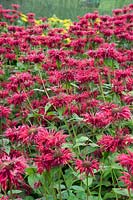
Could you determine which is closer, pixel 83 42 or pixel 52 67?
pixel 52 67

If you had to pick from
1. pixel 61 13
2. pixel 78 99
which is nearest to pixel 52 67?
pixel 78 99

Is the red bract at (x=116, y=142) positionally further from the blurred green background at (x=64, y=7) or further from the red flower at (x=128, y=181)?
the blurred green background at (x=64, y=7)

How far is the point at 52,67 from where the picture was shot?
2775 millimetres

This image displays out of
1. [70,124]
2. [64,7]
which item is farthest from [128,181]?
[64,7]

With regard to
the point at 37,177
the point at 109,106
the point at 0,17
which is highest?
the point at 0,17

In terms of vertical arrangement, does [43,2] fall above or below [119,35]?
above

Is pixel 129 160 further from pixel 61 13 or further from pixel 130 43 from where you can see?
pixel 61 13

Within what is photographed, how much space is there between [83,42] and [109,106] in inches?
56.1

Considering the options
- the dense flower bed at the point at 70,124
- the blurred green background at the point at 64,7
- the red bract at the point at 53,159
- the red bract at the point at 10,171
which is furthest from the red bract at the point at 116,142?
the blurred green background at the point at 64,7

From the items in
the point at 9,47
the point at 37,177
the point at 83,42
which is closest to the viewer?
the point at 37,177

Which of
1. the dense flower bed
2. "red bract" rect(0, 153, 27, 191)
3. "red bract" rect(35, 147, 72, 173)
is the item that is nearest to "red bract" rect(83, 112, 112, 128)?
the dense flower bed

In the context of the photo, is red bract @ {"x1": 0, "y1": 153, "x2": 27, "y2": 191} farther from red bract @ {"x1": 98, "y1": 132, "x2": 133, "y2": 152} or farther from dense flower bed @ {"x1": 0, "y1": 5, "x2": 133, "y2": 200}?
red bract @ {"x1": 98, "y1": 132, "x2": 133, "y2": 152}

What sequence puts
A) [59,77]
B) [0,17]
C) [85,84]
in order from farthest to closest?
[0,17] → [85,84] → [59,77]

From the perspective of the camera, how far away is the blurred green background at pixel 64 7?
7414mm
